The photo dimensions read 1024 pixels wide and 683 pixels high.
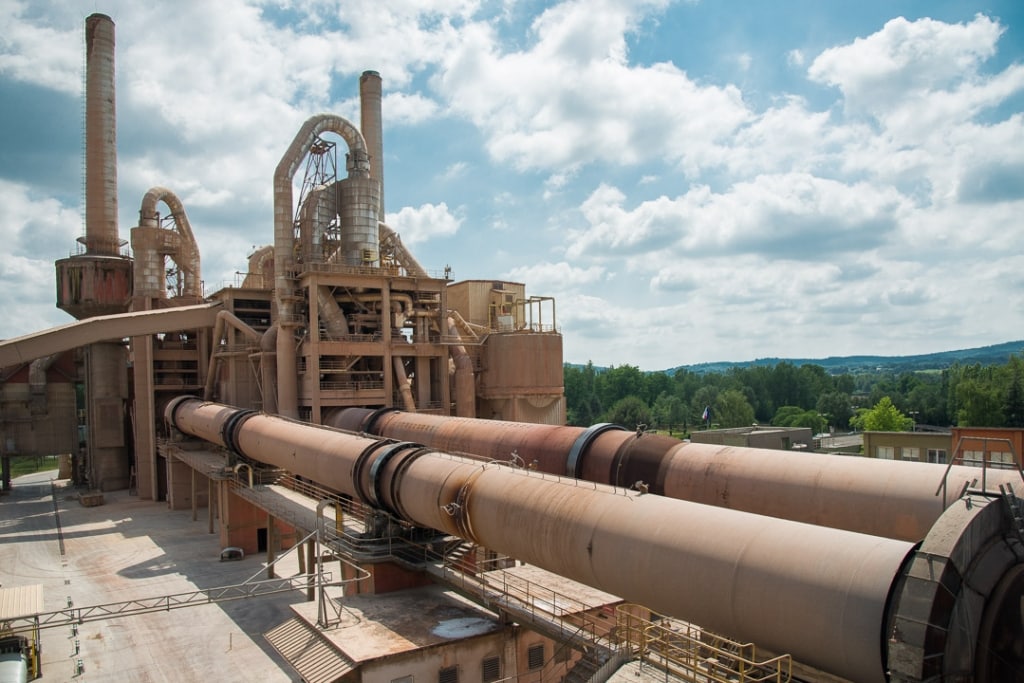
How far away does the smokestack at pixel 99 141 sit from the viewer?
51.3m

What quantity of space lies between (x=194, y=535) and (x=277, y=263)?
14227mm

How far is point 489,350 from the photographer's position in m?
41.8

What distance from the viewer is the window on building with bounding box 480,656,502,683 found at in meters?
15.0

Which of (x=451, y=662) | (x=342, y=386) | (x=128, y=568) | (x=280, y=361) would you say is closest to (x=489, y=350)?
(x=342, y=386)

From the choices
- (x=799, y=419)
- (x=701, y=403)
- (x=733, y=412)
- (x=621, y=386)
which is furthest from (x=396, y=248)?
(x=621, y=386)

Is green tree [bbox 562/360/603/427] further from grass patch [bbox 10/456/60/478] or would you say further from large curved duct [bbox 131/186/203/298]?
large curved duct [bbox 131/186/203/298]

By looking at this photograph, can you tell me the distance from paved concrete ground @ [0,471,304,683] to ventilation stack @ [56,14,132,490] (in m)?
5.45

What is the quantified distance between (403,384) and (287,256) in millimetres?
8990

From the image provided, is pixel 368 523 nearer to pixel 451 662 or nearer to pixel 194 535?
pixel 451 662

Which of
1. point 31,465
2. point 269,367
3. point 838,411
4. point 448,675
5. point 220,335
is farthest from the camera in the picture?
point 838,411

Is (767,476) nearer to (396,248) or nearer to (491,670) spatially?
(491,670)

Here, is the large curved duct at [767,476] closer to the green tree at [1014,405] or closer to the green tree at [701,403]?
the green tree at [1014,405]

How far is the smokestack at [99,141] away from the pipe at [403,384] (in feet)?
93.1

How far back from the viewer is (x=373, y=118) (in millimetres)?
52562
